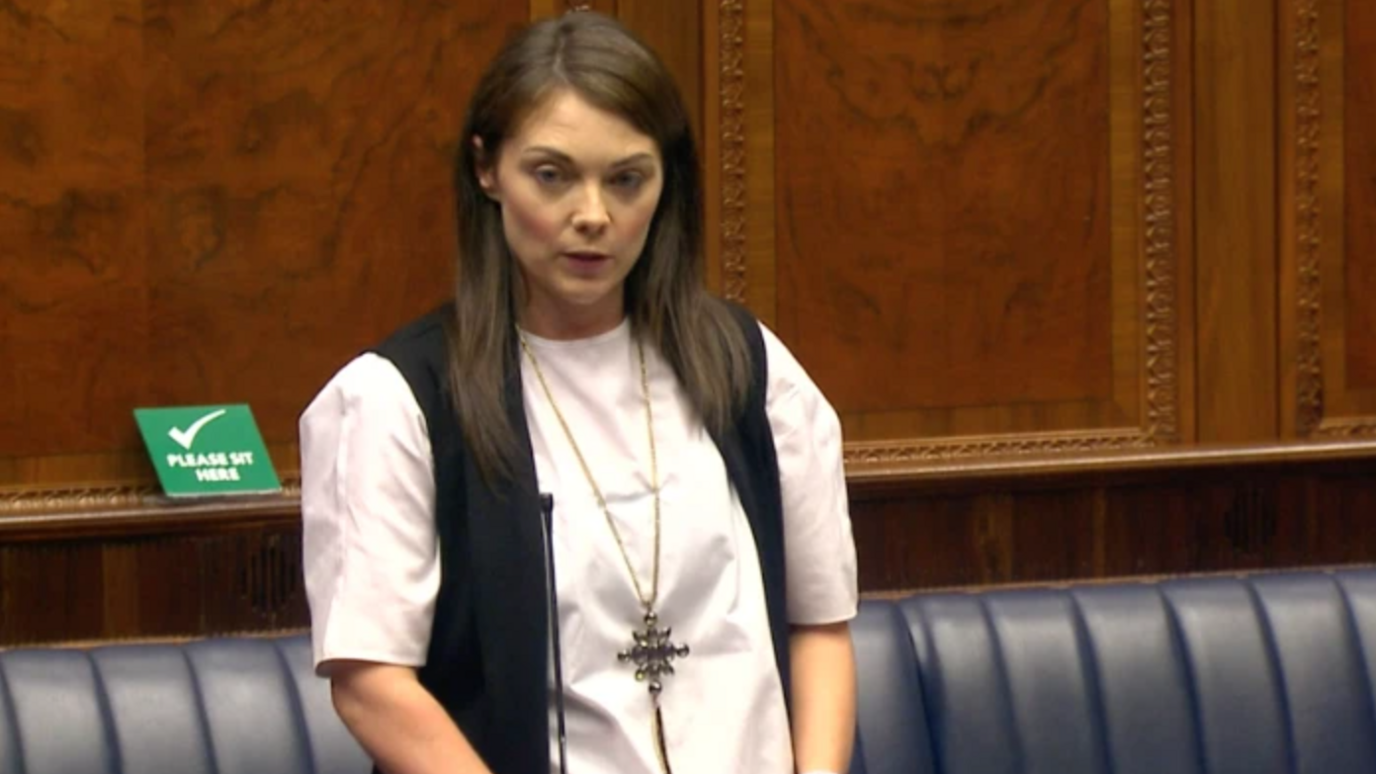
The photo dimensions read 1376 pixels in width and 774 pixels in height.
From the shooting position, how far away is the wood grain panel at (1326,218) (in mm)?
4371

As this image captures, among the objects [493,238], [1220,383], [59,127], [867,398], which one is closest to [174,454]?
[59,127]

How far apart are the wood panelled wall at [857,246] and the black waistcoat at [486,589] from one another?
4.68ft

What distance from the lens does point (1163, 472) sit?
4270mm

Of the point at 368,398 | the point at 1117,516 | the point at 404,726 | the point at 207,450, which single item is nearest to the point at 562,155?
the point at 368,398

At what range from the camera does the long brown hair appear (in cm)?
237

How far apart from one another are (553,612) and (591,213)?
0.37 metres

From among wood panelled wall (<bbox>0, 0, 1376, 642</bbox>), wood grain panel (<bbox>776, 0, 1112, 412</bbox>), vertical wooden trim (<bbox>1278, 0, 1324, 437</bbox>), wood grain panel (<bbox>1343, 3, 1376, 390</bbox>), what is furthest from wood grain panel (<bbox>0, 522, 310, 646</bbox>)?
wood grain panel (<bbox>1343, 3, 1376, 390</bbox>)

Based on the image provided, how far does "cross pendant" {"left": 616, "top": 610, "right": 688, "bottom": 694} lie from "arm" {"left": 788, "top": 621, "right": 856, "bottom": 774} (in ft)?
0.59

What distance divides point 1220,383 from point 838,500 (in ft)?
6.52

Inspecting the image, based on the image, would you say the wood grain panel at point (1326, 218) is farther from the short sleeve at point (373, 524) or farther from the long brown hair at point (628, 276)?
the short sleeve at point (373, 524)

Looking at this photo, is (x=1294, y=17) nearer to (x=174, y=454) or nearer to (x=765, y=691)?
(x=174, y=454)

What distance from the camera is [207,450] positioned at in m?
3.80

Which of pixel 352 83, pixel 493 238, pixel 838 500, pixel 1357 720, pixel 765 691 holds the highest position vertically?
pixel 352 83

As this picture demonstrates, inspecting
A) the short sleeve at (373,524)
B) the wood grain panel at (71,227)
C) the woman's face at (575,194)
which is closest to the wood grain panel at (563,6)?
the wood grain panel at (71,227)
